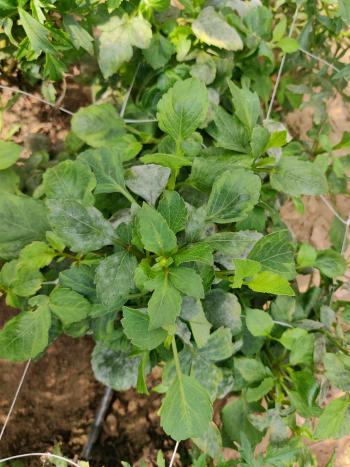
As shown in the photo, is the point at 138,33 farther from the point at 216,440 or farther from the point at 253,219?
the point at 216,440

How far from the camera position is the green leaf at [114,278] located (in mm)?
836

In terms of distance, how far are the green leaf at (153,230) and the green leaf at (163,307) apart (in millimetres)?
71

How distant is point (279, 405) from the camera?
1134 mm

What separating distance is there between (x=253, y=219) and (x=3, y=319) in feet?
2.63

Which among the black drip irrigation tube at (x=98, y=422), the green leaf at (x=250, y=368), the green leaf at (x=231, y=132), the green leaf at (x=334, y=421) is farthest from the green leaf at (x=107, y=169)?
the black drip irrigation tube at (x=98, y=422)

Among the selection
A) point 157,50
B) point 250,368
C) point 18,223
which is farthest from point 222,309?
point 157,50

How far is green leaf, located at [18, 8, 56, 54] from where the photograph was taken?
94 centimetres

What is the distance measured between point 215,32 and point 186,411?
0.82 m

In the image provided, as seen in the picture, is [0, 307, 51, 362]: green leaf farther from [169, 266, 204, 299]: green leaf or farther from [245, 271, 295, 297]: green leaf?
[245, 271, 295, 297]: green leaf

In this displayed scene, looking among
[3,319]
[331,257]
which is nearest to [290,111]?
[331,257]

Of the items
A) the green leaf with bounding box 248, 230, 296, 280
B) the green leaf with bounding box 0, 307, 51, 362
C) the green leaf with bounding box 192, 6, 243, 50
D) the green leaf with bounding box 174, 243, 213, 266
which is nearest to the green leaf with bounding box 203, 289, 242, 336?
the green leaf with bounding box 248, 230, 296, 280

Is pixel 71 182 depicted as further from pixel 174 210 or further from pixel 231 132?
pixel 231 132

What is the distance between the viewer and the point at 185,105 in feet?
3.02

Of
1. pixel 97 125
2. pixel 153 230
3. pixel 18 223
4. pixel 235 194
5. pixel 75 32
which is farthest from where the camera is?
pixel 97 125
